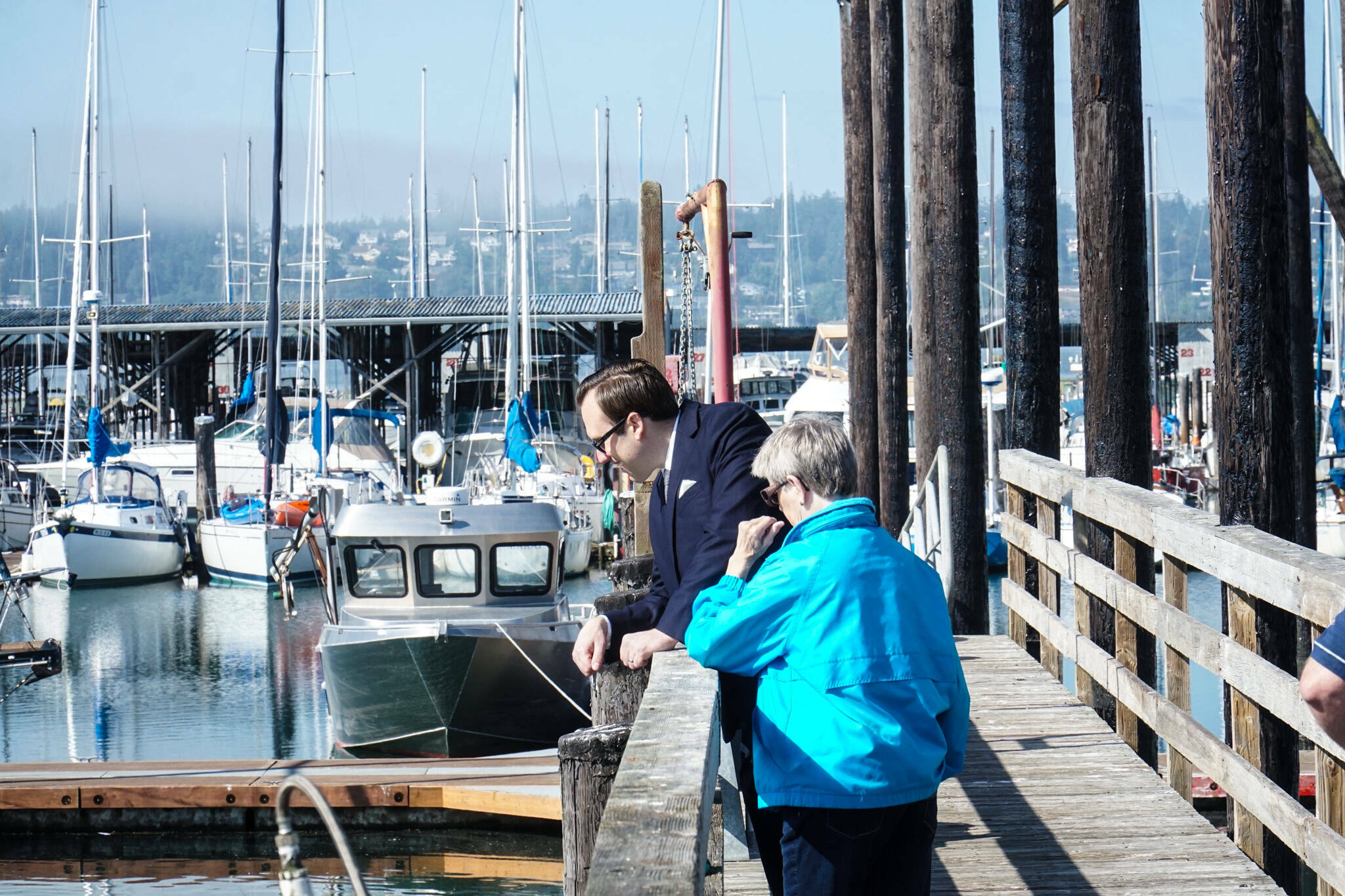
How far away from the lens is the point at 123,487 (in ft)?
116

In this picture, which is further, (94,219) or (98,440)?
(94,219)

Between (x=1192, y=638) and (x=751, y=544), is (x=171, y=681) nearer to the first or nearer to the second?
(x=1192, y=638)

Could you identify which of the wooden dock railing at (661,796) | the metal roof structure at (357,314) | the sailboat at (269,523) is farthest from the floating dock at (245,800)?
the metal roof structure at (357,314)

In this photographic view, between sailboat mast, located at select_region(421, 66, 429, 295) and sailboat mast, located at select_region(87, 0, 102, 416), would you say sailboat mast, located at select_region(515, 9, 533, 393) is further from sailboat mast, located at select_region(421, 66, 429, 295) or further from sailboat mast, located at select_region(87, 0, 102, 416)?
sailboat mast, located at select_region(421, 66, 429, 295)

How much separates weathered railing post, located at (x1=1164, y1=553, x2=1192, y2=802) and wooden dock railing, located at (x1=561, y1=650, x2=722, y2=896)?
2.30 meters

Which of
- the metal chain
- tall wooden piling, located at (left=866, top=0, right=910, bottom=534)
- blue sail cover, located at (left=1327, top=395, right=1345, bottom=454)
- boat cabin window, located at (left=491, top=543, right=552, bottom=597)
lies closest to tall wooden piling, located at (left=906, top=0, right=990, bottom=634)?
tall wooden piling, located at (left=866, top=0, right=910, bottom=534)

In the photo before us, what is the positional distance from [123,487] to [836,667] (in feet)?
116

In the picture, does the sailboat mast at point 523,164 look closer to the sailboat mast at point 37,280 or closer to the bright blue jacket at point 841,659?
the sailboat mast at point 37,280

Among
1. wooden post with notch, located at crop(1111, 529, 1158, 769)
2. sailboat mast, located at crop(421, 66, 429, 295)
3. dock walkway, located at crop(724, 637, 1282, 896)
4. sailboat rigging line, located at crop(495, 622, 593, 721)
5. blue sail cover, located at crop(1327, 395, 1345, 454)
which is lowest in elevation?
sailboat rigging line, located at crop(495, 622, 593, 721)

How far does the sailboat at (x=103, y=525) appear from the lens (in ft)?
103

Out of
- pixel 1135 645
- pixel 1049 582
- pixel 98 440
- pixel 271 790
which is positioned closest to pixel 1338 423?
pixel 271 790

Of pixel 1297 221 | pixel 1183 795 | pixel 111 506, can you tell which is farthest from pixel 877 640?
pixel 111 506

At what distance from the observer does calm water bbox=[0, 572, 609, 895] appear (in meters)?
11.3

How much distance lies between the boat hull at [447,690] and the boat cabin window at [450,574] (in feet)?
2.93
